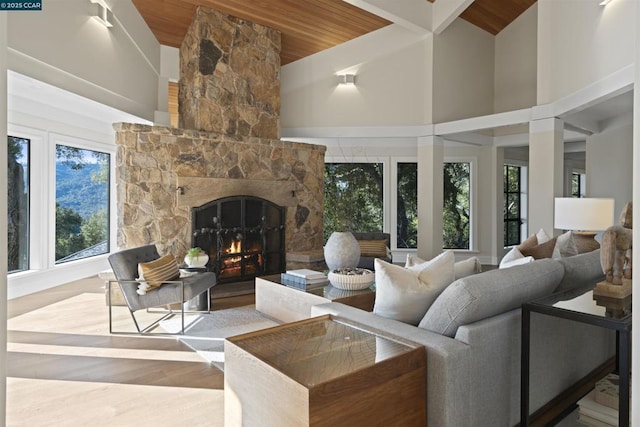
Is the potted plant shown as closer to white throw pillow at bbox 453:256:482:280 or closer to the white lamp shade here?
white throw pillow at bbox 453:256:482:280

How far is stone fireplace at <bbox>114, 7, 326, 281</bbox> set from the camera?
16.8ft

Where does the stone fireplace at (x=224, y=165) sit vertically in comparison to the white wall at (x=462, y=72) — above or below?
below

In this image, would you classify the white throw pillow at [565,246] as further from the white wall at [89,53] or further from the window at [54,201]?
the window at [54,201]

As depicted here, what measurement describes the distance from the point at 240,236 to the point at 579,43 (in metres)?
4.87

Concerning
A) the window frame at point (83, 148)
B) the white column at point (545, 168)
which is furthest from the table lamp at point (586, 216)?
the window frame at point (83, 148)

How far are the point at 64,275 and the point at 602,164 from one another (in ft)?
28.7

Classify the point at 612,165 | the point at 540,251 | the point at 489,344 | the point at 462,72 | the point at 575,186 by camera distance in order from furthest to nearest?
1. the point at 575,186
2. the point at 462,72
3. the point at 612,165
4. the point at 540,251
5. the point at 489,344

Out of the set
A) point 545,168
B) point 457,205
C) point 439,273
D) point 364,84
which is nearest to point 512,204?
point 457,205

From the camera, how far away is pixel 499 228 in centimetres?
823

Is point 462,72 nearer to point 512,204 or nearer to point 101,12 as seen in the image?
point 512,204

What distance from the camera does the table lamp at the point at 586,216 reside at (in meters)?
4.35

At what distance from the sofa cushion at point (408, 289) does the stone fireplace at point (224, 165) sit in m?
3.78

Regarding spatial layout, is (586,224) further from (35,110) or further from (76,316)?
(35,110)

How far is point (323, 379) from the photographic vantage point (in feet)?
4.90
